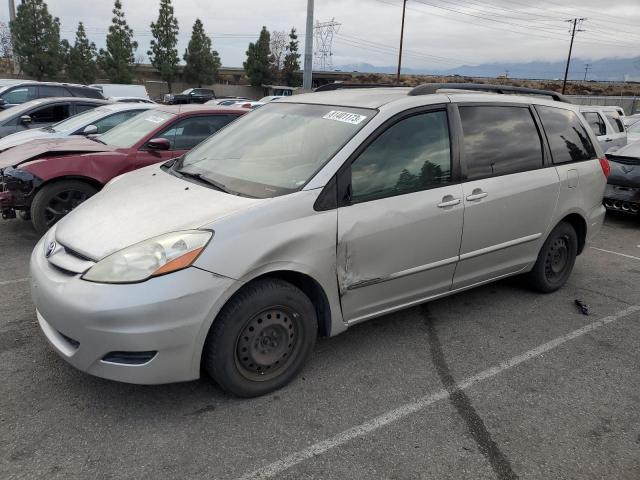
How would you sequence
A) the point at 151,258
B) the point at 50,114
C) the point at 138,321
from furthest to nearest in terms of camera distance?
the point at 50,114 → the point at 151,258 → the point at 138,321

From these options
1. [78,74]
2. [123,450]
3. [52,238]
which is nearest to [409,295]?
[123,450]

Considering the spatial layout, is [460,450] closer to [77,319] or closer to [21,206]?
[77,319]

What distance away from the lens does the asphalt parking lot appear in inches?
96.3

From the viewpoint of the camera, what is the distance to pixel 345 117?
11.3ft

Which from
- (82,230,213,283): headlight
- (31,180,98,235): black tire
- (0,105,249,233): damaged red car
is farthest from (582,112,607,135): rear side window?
(82,230,213,283): headlight

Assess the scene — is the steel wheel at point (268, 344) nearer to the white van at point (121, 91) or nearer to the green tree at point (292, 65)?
the white van at point (121, 91)

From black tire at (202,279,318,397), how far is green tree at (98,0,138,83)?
5065 centimetres

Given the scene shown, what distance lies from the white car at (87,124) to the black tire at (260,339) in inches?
220

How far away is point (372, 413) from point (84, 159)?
450 centimetres

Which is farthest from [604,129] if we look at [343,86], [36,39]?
[36,39]

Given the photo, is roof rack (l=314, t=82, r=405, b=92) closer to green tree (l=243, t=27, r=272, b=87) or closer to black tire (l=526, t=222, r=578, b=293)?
black tire (l=526, t=222, r=578, b=293)

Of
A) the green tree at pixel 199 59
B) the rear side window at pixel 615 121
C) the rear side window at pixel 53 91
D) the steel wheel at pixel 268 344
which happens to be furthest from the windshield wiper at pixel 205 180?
the green tree at pixel 199 59

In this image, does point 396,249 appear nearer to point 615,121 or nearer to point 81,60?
point 615,121

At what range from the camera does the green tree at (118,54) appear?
47.8 m
